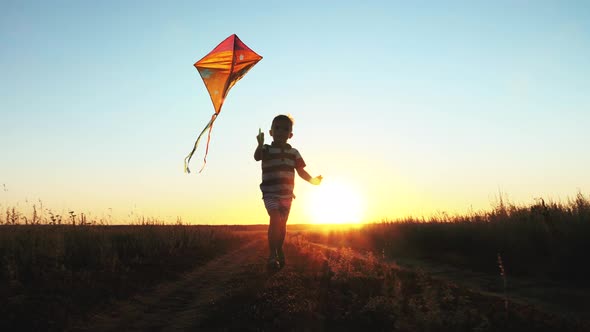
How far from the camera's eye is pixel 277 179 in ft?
24.8

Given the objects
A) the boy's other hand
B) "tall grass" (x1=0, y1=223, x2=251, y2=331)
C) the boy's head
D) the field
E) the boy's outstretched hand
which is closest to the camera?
the field

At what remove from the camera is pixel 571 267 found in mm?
7613

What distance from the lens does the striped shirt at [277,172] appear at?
24.7 feet

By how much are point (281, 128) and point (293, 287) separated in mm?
3471

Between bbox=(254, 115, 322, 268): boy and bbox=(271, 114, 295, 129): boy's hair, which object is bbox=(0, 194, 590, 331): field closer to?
bbox=(254, 115, 322, 268): boy

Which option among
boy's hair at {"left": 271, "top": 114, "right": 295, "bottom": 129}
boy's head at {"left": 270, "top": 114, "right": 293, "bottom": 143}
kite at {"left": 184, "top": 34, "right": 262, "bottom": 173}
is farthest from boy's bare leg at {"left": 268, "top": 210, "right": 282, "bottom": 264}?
kite at {"left": 184, "top": 34, "right": 262, "bottom": 173}

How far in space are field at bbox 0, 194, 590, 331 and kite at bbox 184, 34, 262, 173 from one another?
12.4 ft

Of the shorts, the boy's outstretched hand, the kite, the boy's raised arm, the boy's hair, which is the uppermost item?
the kite

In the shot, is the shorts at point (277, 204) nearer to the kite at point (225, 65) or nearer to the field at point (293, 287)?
the field at point (293, 287)

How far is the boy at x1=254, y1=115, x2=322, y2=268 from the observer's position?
7480 millimetres

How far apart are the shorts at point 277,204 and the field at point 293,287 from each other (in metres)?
1.07

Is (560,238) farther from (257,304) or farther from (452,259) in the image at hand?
(257,304)

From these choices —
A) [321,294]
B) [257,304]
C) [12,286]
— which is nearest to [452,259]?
[321,294]

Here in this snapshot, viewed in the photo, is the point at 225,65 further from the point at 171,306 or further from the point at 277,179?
the point at 171,306
